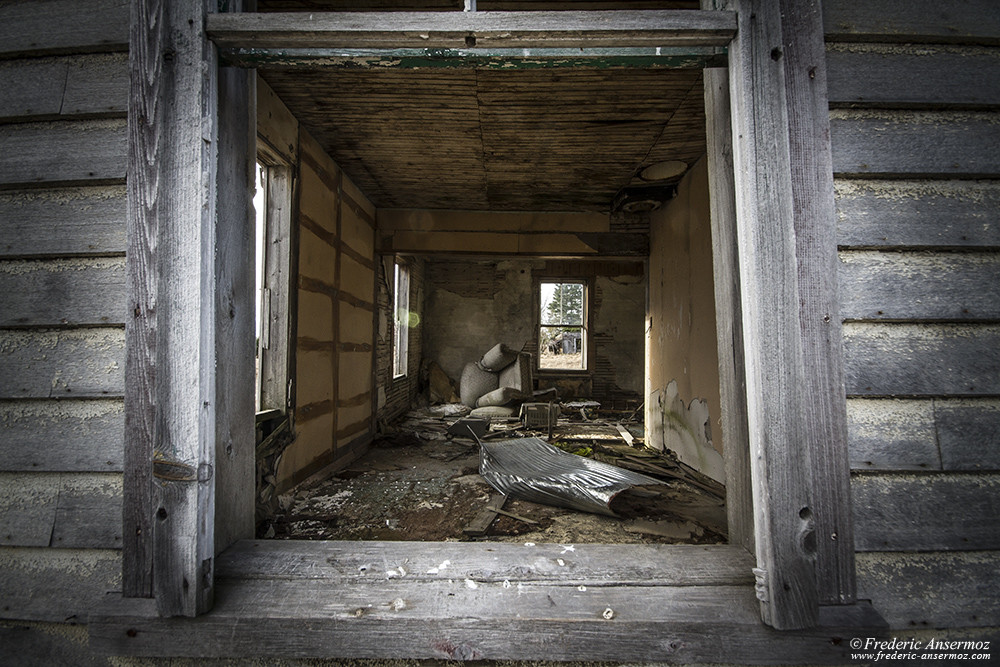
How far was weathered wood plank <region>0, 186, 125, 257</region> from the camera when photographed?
4.07 feet

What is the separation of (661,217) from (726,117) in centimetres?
377

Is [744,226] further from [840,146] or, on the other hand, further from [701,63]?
[701,63]

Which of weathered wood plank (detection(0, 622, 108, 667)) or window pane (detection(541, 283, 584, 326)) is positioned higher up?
window pane (detection(541, 283, 584, 326))

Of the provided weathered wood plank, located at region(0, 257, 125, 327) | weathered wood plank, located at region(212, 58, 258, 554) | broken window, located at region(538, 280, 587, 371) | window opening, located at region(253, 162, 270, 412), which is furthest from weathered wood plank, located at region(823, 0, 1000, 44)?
broken window, located at region(538, 280, 587, 371)

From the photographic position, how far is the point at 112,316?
1.22 meters

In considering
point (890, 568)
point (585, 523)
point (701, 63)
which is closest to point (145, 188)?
point (701, 63)

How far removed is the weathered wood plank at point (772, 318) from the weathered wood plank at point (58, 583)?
1.78 metres

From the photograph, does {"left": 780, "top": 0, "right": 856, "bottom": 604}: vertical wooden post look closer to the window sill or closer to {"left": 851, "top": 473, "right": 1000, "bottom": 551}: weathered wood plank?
{"left": 851, "top": 473, "right": 1000, "bottom": 551}: weathered wood plank

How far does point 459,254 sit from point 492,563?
14.9 feet

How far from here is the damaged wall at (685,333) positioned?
3658 millimetres

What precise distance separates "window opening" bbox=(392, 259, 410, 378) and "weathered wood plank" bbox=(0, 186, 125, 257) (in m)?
6.13

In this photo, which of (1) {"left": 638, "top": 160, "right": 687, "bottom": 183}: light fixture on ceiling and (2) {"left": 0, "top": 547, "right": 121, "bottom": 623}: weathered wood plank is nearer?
(2) {"left": 0, "top": 547, "right": 121, "bottom": 623}: weathered wood plank

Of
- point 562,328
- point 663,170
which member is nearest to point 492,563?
point 663,170

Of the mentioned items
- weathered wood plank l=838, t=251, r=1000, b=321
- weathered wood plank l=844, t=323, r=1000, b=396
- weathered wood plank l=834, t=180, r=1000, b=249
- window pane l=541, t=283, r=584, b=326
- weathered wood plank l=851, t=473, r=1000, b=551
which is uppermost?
window pane l=541, t=283, r=584, b=326
